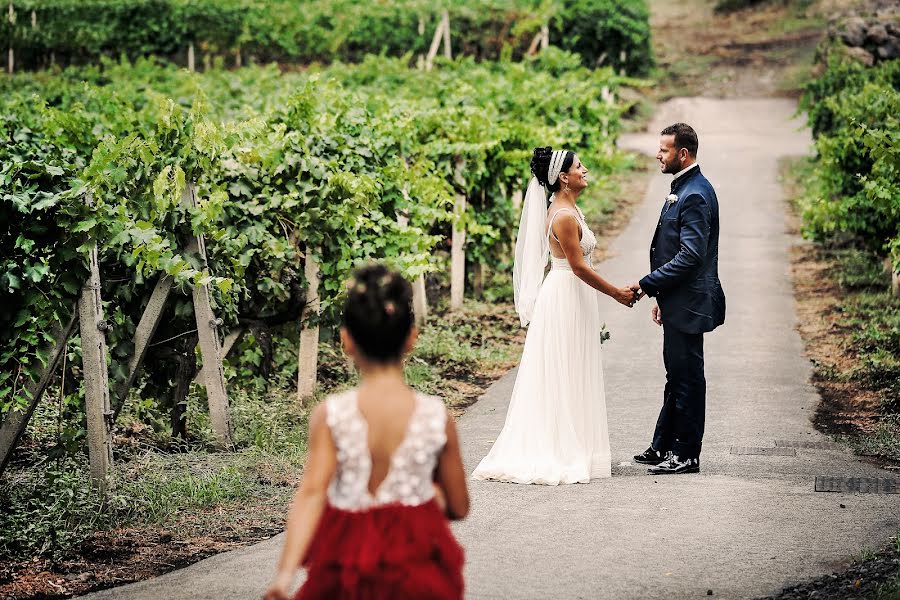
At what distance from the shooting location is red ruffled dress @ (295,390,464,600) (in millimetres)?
3416

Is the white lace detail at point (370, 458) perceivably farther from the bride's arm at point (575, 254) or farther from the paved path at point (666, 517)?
the bride's arm at point (575, 254)

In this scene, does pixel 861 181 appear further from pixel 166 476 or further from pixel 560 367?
pixel 166 476

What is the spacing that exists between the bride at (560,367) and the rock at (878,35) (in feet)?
91.3

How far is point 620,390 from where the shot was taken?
10352mm

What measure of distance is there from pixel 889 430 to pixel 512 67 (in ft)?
41.5

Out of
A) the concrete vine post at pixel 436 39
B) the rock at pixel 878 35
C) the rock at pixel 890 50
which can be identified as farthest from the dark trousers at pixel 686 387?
the rock at pixel 878 35

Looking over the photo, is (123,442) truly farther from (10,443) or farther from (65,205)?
(65,205)

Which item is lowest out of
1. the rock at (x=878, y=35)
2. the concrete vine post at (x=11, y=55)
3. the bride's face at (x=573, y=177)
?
the bride's face at (x=573, y=177)

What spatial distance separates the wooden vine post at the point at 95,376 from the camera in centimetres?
673

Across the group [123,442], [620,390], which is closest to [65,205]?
[123,442]

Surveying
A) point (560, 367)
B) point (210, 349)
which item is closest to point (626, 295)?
point (560, 367)

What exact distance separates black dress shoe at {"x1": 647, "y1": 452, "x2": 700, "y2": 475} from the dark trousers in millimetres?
31

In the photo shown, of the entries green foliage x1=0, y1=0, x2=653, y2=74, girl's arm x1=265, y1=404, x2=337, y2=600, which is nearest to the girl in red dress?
girl's arm x1=265, y1=404, x2=337, y2=600

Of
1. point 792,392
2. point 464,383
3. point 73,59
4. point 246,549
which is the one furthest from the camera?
point 73,59
